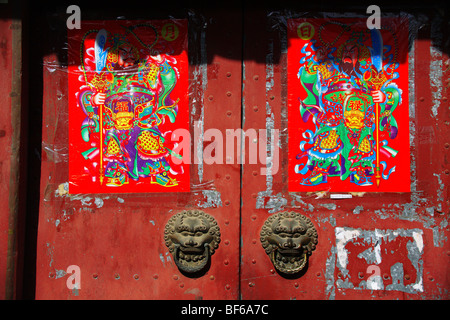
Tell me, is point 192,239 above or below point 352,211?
below

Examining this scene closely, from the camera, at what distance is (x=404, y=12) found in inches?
61.0

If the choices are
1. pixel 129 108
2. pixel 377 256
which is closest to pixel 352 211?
pixel 377 256

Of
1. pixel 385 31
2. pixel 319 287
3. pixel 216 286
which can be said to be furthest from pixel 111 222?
pixel 385 31

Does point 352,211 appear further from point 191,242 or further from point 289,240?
point 191,242

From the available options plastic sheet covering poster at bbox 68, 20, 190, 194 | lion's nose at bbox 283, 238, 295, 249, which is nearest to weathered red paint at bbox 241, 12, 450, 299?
lion's nose at bbox 283, 238, 295, 249

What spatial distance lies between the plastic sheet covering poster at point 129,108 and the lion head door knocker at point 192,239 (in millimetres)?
144

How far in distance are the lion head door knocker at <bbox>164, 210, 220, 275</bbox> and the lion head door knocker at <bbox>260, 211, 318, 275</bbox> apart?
24cm

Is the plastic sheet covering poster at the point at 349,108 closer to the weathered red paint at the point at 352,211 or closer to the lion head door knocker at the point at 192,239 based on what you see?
the weathered red paint at the point at 352,211

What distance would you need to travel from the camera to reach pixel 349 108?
5.04 ft

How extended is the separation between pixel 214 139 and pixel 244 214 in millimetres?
374

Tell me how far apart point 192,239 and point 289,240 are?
426 millimetres

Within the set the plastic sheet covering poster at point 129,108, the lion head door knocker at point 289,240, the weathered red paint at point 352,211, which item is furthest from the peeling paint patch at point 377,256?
the plastic sheet covering poster at point 129,108

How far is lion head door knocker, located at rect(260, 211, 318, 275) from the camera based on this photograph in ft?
4.86

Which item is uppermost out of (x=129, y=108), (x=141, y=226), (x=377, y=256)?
(x=129, y=108)
